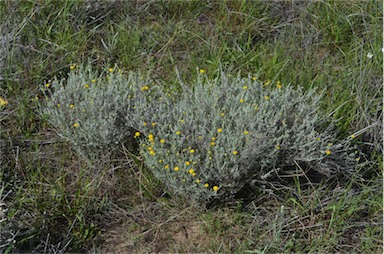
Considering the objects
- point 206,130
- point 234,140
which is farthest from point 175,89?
point 234,140

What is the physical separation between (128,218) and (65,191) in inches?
14.0

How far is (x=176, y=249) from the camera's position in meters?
2.96

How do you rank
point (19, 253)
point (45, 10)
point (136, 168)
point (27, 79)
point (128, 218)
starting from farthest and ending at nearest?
point (45, 10) → point (27, 79) → point (136, 168) → point (128, 218) → point (19, 253)

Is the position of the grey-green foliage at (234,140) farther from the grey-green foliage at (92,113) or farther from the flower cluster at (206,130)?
the grey-green foliage at (92,113)

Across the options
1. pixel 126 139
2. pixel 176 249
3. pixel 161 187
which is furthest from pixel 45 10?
pixel 176 249

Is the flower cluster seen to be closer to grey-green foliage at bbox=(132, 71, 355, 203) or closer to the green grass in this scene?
grey-green foliage at bbox=(132, 71, 355, 203)

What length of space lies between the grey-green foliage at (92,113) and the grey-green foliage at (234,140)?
0.12m

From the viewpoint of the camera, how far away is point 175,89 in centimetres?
353

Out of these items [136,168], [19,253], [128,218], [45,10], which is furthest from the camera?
[45,10]

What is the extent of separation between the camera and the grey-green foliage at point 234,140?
298 centimetres

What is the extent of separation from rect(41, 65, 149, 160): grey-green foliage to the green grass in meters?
0.11

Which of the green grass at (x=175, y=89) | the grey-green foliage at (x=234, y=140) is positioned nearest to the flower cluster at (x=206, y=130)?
the grey-green foliage at (x=234, y=140)

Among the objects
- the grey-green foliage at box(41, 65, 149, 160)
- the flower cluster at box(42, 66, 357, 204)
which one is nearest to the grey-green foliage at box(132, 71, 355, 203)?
the flower cluster at box(42, 66, 357, 204)

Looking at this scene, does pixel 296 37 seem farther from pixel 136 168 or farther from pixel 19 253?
pixel 19 253
